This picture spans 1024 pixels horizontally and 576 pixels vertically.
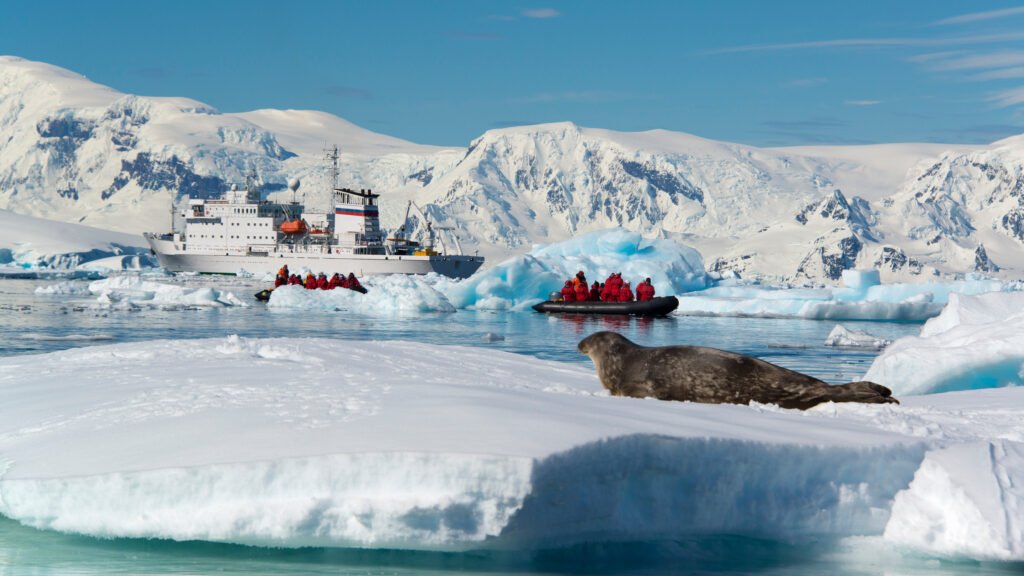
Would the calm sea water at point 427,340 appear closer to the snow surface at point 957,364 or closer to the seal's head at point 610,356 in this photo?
the seal's head at point 610,356

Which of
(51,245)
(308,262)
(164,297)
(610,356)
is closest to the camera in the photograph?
(610,356)

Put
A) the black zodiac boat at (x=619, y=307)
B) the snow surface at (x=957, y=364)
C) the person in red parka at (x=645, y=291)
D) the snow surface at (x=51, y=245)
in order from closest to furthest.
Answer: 1. the snow surface at (x=957, y=364)
2. the black zodiac boat at (x=619, y=307)
3. the person in red parka at (x=645, y=291)
4. the snow surface at (x=51, y=245)

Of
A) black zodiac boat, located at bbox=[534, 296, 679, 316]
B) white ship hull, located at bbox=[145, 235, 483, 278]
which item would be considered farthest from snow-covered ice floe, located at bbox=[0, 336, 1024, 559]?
white ship hull, located at bbox=[145, 235, 483, 278]

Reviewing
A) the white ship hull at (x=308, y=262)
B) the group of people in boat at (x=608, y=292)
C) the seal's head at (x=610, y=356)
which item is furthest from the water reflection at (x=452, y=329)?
the white ship hull at (x=308, y=262)

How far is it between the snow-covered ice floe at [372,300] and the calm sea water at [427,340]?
3.46 ft

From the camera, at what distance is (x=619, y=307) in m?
33.8

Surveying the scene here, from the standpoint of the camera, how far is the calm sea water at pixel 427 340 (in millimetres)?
4148

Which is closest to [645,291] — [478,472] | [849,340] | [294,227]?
[849,340]

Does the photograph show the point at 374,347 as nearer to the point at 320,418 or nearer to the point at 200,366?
the point at 200,366

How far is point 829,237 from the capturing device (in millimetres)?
155875

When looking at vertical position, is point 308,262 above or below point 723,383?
above

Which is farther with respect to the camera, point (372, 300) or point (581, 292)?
point (581, 292)

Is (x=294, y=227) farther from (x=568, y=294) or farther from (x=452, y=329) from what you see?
(x=452, y=329)

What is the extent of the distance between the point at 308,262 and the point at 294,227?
3.56 meters
